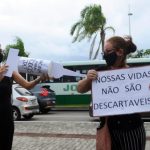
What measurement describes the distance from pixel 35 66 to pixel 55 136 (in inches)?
257

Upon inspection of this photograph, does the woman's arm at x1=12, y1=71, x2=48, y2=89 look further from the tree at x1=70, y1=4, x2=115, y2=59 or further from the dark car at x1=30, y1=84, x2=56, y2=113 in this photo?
the tree at x1=70, y1=4, x2=115, y2=59

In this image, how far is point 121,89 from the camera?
15.4 feet

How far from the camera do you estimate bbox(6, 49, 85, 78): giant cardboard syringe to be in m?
5.15

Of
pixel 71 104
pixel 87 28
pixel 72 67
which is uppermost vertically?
pixel 87 28

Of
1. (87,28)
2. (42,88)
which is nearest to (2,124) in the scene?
(42,88)

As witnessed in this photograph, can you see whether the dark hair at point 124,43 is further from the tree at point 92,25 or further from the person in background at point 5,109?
the tree at point 92,25

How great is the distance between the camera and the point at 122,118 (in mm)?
4496

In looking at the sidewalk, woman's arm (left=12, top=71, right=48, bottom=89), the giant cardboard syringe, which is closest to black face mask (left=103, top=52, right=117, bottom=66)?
the giant cardboard syringe

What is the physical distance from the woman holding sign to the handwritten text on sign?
133 millimetres

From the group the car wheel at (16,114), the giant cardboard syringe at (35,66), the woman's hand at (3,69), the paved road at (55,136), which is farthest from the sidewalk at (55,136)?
the woman's hand at (3,69)

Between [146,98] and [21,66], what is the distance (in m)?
1.62

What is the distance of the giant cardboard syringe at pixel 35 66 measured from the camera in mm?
5152

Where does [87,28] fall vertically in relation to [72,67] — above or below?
above

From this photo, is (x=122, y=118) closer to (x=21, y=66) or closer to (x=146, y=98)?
(x=146, y=98)
